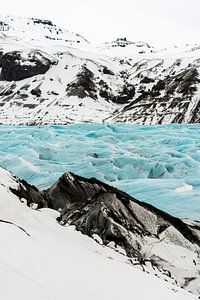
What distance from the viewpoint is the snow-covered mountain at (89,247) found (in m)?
5.04

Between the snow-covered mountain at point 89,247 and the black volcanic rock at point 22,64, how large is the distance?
9229 centimetres

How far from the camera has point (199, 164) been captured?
23750mm

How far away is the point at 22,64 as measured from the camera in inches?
4026

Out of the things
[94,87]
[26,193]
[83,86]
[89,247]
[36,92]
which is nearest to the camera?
[89,247]

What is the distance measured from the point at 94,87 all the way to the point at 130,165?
71784 mm

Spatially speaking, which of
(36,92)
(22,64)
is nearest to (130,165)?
(36,92)

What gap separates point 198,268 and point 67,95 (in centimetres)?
8244

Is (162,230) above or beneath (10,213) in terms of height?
beneath

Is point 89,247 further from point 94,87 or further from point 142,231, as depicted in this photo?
point 94,87

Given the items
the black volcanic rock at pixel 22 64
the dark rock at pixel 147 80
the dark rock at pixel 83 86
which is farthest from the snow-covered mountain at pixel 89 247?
the black volcanic rock at pixel 22 64

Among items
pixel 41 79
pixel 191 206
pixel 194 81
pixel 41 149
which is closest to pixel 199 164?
pixel 191 206

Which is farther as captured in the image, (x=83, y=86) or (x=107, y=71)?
(x=107, y=71)

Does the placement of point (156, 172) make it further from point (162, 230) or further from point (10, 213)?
point (10, 213)

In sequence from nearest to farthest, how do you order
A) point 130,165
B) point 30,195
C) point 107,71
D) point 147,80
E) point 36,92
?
1. point 30,195
2. point 130,165
3. point 36,92
4. point 147,80
5. point 107,71
